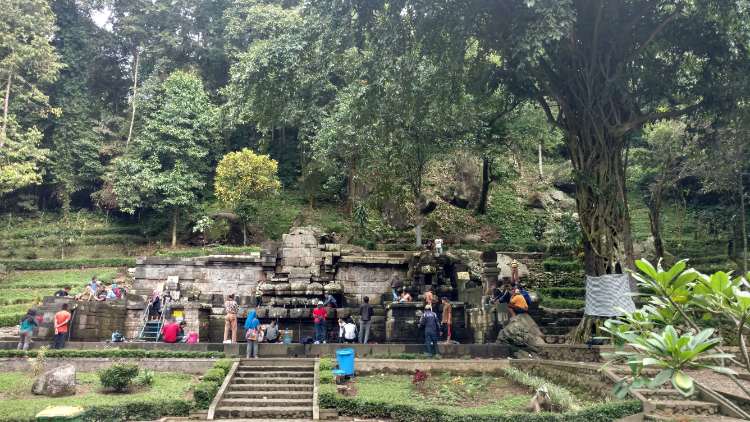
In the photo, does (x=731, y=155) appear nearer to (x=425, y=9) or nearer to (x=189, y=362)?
(x=425, y=9)

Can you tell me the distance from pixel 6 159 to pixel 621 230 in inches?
1130

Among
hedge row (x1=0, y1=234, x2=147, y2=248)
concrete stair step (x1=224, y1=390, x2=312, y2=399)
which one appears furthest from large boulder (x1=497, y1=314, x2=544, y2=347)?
hedge row (x1=0, y1=234, x2=147, y2=248)

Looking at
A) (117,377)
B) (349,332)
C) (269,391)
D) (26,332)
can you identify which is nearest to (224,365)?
(269,391)

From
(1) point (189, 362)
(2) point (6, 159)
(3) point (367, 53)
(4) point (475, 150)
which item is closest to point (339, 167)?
(4) point (475, 150)

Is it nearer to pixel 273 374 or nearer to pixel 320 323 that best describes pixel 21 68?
pixel 320 323

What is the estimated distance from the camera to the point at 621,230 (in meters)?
15.8

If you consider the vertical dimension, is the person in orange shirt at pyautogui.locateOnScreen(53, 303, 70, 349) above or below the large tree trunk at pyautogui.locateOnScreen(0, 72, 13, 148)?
below

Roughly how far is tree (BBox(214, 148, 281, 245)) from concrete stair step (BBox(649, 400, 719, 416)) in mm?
24444

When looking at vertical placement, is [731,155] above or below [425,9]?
below

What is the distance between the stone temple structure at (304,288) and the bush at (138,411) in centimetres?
590

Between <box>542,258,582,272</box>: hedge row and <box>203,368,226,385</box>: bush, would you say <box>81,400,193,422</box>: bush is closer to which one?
<box>203,368,226,385</box>: bush

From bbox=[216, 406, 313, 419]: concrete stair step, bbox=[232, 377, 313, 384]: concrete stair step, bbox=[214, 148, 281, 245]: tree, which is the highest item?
bbox=[214, 148, 281, 245]: tree

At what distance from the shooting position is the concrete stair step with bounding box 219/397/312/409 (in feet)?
39.4

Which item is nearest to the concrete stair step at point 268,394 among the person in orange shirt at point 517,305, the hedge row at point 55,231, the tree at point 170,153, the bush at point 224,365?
the bush at point 224,365
